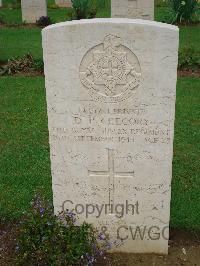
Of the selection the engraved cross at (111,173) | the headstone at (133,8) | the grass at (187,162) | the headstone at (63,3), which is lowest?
the grass at (187,162)

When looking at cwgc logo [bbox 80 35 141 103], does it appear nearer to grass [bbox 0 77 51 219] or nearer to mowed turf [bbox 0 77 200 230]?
mowed turf [bbox 0 77 200 230]

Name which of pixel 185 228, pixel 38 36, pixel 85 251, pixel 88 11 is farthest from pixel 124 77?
pixel 88 11

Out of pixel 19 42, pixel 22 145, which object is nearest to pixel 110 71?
pixel 22 145

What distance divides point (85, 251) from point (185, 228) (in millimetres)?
1219

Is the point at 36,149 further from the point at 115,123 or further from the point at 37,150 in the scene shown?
the point at 115,123

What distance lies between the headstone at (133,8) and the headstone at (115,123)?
11447mm

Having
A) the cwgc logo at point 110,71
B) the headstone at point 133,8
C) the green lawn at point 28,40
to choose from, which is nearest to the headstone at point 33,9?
the green lawn at point 28,40

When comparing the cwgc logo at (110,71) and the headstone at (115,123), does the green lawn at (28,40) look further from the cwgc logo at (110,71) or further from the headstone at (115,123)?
the cwgc logo at (110,71)

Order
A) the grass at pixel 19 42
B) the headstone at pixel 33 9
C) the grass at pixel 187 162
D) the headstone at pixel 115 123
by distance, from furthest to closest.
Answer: the headstone at pixel 33 9 < the grass at pixel 19 42 < the grass at pixel 187 162 < the headstone at pixel 115 123

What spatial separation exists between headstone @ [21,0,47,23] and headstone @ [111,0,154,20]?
2.70m

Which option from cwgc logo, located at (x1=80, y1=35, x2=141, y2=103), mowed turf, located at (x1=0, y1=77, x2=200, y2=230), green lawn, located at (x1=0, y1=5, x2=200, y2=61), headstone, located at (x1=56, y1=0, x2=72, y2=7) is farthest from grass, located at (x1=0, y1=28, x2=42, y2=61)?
cwgc logo, located at (x1=80, y1=35, x2=141, y2=103)

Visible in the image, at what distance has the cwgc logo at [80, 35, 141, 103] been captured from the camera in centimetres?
362

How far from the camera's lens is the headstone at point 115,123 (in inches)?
141

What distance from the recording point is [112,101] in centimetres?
379
